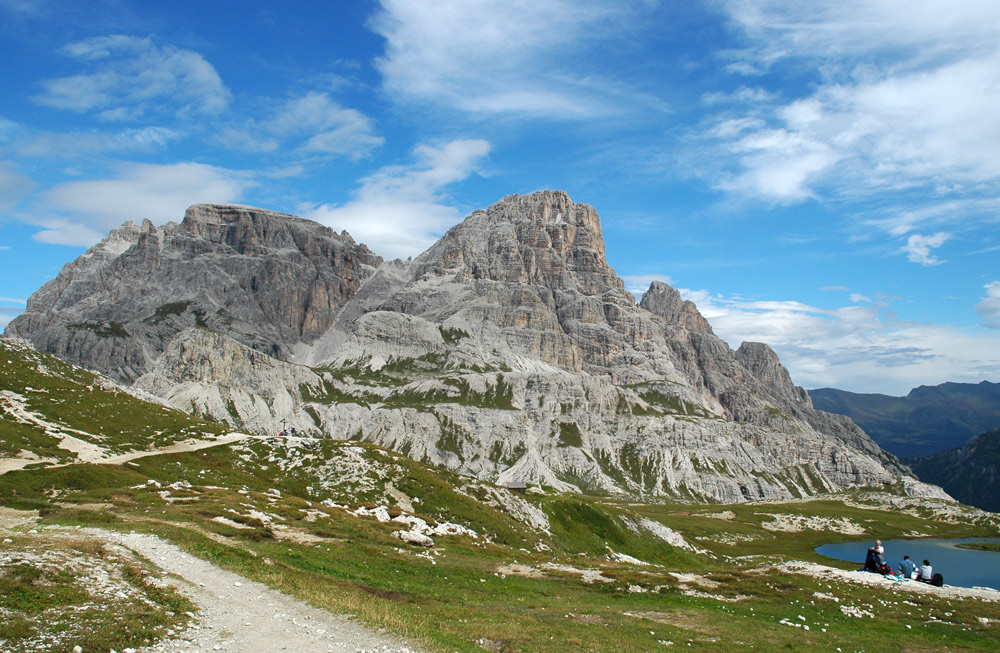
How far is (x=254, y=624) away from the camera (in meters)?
19.9

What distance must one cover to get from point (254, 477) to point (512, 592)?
41.5m

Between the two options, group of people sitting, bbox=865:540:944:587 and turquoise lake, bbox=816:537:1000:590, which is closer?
group of people sitting, bbox=865:540:944:587

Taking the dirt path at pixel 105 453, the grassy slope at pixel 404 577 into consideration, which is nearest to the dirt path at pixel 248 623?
the grassy slope at pixel 404 577

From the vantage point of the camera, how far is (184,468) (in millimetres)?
62969

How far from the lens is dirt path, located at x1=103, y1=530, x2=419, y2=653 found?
17906 mm

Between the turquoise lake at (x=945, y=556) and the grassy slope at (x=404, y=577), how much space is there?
72.2 meters

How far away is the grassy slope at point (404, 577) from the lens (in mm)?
21656

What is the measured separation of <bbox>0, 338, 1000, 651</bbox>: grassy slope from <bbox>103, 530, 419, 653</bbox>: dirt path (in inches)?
33.6

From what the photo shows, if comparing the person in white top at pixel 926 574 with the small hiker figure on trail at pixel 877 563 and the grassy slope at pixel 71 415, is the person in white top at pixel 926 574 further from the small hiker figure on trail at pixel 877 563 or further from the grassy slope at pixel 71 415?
the grassy slope at pixel 71 415

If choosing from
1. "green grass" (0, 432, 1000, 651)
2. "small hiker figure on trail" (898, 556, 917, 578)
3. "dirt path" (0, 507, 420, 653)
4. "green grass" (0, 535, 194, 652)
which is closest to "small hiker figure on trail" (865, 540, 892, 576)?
"small hiker figure on trail" (898, 556, 917, 578)

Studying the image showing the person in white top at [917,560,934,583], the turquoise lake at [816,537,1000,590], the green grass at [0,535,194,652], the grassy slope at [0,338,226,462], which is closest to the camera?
the green grass at [0,535,194,652]

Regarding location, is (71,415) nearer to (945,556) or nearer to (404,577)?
(404,577)

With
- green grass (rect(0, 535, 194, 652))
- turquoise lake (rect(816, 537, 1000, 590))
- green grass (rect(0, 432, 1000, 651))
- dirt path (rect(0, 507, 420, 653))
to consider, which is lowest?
turquoise lake (rect(816, 537, 1000, 590))

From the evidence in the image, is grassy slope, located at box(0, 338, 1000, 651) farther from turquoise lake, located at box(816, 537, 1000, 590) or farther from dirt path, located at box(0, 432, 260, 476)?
turquoise lake, located at box(816, 537, 1000, 590)
